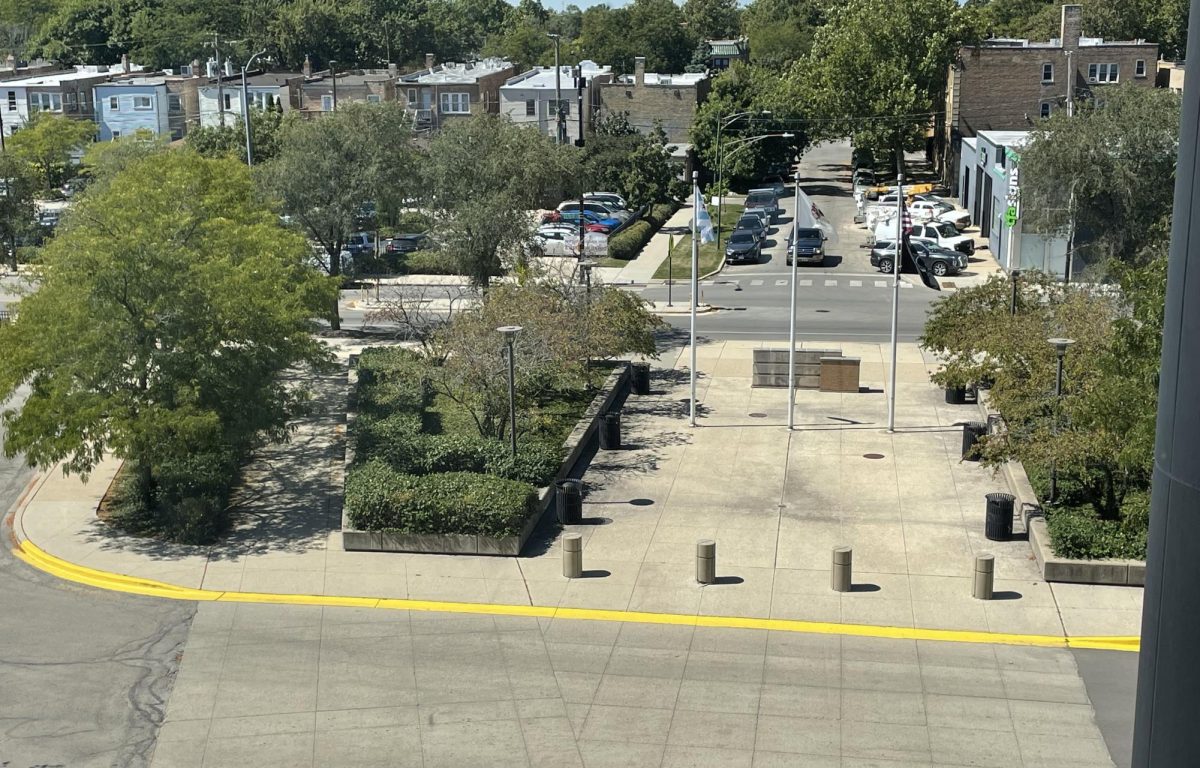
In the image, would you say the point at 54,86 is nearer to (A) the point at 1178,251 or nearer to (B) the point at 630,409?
(B) the point at 630,409

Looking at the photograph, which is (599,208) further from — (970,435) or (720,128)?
(970,435)

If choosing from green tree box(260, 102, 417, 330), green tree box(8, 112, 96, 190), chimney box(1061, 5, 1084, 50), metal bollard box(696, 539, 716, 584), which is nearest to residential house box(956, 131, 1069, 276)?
chimney box(1061, 5, 1084, 50)

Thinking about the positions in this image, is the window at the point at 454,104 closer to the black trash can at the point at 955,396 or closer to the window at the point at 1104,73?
the window at the point at 1104,73

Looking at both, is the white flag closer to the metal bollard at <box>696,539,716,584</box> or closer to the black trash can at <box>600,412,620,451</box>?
the black trash can at <box>600,412,620,451</box>

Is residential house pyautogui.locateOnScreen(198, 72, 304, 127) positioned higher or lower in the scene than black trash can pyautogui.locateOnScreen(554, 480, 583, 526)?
higher

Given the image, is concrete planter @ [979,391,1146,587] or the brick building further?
the brick building

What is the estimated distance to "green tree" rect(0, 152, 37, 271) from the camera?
56.8 m

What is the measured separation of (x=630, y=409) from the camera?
32875 millimetres

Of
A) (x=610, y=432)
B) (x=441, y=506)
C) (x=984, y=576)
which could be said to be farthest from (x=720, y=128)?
(x=984, y=576)

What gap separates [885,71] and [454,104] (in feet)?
90.7

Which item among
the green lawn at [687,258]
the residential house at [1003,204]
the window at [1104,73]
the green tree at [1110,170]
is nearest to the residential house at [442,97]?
the green lawn at [687,258]

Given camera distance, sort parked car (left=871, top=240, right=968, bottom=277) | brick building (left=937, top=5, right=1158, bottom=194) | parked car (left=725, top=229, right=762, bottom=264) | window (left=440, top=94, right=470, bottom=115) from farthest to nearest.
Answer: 1. window (left=440, top=94, right=470, bottom=115)
2. brick building (left=937, top=5, right=1158, bottom=194)
3. parked car (left=725, top=229, right=762, bottom=264)
4. parked car (left=871, top=240, right=968, bottom=277)

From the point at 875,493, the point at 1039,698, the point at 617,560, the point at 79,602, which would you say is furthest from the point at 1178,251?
the point at 875,493

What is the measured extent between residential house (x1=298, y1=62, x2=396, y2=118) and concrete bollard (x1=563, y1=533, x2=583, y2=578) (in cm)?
7465
